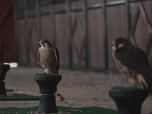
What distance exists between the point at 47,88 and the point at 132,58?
80.9 inches

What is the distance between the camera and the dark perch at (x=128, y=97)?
21.2 ft

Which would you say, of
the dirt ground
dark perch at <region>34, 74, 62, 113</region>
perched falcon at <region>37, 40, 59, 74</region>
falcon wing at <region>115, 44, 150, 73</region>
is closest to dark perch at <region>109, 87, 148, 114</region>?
falcon wing at <region>115, 44, 150, 73</region>

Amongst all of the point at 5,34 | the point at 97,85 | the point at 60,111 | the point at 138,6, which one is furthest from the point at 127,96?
the point at 5,34

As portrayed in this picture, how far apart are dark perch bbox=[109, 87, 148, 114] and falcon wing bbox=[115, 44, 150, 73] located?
1.03 ft

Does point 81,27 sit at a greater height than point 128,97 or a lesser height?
greater

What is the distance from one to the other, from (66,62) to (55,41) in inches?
56.7

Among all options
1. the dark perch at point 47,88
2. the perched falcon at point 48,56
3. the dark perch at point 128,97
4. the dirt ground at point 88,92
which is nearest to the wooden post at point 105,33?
the dirt ground at point 88,92

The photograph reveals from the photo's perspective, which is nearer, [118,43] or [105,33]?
[118,43]

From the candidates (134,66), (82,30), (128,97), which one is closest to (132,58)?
(134,66)

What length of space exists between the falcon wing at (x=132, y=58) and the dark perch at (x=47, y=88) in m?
1.69

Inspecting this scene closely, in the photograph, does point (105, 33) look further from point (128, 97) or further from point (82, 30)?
point (128, 97)

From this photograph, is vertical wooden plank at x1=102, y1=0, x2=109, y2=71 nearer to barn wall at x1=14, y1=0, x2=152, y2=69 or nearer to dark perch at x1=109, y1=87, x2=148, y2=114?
barn wall at x1=14, y1=0, x2=152, y2=69

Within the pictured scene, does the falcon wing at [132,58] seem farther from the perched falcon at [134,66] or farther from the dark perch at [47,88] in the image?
the dark perch at [47,88]

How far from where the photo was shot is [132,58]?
21.9ft
